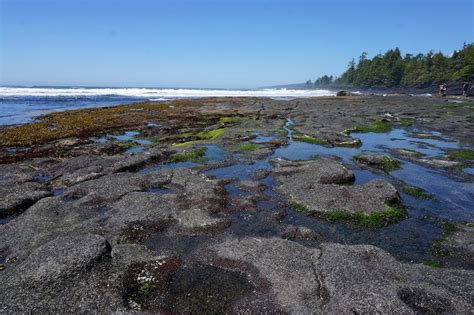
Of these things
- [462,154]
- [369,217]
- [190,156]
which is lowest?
[369,217]

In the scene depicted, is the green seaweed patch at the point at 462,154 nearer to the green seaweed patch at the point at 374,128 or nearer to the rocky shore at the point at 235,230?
the rocky shore at the point at 235,230

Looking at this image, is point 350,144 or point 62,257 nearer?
point 62,257

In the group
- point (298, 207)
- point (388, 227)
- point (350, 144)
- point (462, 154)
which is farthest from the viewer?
point (350, 144)

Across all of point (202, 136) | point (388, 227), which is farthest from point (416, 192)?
point (202, 136)

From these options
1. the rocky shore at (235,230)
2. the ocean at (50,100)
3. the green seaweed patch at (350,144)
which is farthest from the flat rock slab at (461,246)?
the ocean at (50,100)

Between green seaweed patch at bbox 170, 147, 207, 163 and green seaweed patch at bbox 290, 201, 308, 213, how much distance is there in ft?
25.5

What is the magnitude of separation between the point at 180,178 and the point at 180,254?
244 inches

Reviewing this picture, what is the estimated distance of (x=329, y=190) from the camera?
12828 mm

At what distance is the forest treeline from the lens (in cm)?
9769

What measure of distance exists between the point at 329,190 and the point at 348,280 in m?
5.90

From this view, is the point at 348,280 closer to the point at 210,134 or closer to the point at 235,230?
the point at 235,230

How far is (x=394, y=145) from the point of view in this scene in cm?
2295

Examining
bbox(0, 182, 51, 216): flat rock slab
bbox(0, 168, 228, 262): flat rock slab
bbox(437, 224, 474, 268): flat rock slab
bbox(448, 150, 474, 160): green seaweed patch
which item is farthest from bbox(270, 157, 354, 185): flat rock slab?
bbox(0, 182, 51, 216): flat rock slab

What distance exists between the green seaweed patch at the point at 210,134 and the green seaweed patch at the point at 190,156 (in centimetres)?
506
